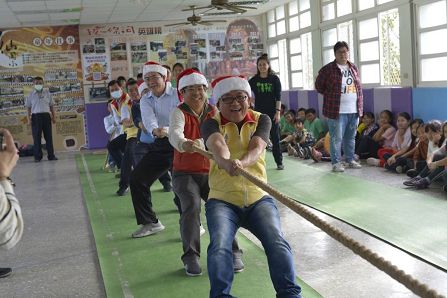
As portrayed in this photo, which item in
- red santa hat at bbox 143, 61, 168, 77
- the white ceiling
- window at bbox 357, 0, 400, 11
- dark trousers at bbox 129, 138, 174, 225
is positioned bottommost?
dark trousers at bbox 129, 138, 174, 225

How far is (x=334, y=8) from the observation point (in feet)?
→ 34.5

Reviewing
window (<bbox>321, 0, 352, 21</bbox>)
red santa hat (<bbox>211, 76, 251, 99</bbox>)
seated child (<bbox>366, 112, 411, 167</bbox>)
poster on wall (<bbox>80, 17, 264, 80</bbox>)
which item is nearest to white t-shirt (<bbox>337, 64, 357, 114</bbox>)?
seated child (<bbox>366, 112, 411, 167</bbox>)

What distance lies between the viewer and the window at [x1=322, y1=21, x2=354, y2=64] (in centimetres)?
1011

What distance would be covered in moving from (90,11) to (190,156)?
8.69 meters

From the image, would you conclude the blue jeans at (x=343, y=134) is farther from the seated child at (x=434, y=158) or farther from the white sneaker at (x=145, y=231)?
the white sneaker at (x=145, y=231)

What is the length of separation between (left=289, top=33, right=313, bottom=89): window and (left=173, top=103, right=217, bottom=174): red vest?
835 cm

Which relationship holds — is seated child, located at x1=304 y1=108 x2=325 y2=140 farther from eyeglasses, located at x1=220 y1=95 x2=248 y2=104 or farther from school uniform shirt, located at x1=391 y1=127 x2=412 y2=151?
eyeglasses, located at x1=220 y1=95 x2=248 y2=104

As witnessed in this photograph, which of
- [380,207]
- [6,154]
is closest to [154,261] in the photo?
[380,207]

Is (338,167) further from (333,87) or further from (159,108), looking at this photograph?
(159,108)

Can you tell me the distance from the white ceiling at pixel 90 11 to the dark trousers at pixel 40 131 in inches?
79.9

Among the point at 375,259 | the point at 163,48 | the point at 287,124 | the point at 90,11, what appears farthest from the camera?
the point at 163,48

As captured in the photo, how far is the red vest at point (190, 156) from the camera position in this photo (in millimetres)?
4004

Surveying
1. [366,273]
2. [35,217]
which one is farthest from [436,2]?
[35,217]

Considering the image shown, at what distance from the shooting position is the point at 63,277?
423 centimetres
